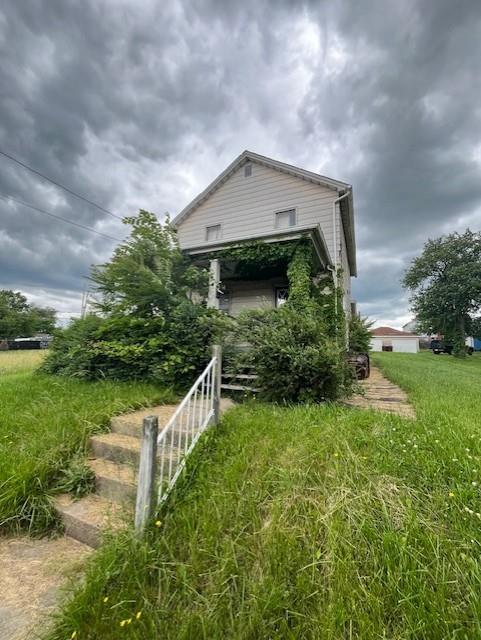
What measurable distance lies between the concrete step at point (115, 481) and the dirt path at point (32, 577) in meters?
0.37

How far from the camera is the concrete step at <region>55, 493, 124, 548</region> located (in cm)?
198

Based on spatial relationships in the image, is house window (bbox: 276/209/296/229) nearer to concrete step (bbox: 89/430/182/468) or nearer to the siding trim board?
the siding trim board

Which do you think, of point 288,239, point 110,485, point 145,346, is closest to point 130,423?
point 110,485

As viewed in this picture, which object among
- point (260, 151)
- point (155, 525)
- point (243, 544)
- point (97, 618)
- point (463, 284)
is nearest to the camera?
point (97, 618)

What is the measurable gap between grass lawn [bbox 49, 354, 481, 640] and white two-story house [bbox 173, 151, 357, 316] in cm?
523

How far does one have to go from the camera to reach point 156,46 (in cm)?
618

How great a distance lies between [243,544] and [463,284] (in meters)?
25.7

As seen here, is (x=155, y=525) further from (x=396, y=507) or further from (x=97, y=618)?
(x=396, y=507)

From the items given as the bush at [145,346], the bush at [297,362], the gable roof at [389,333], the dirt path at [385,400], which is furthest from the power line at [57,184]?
the gable roof at [389,333]

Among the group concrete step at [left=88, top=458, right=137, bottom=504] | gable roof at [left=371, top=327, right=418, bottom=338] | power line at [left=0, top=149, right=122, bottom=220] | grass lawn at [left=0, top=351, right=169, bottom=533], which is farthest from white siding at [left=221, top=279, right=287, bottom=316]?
gable roof at [left=371, top=327, right=418, bottom=338]

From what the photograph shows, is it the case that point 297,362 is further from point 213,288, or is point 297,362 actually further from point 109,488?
point 213,288

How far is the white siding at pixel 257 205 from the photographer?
30.5 feet

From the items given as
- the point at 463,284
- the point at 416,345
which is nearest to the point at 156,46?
the point at 463,284

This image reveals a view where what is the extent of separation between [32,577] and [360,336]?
9.75 meters
